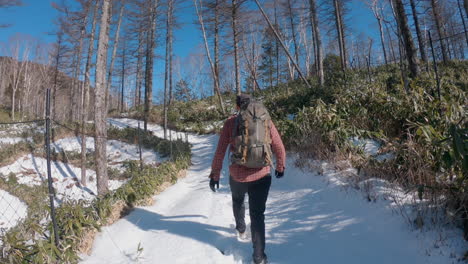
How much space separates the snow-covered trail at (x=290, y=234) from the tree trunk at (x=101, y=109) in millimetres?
2519

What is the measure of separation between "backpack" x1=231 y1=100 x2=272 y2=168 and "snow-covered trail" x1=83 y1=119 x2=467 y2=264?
1070mm

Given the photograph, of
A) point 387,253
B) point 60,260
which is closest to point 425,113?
point 387,253

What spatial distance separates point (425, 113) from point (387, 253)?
2.68 meters

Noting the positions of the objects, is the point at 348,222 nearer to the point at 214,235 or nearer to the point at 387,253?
the point at 387,253

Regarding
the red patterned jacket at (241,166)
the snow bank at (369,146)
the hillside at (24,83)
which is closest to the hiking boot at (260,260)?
the red patterned jacket at (241,166)

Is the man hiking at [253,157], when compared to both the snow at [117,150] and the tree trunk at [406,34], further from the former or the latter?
the snow at [117,150]

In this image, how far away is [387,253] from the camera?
2.42m

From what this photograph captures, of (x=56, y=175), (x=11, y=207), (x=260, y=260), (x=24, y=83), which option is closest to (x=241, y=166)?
(x=260, y=260)

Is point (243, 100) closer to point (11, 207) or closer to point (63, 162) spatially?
point (11, 207)

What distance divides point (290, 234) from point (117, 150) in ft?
35.1

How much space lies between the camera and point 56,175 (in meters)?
9.78

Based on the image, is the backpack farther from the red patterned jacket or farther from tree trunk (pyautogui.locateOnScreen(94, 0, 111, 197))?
tree trunk (pyautogui.locateOnScreen(94, 0, 111, 197))

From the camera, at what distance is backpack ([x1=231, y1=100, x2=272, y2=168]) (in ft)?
7.79

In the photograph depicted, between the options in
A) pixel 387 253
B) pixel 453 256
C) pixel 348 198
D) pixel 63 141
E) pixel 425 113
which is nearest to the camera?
pixel 453 256
